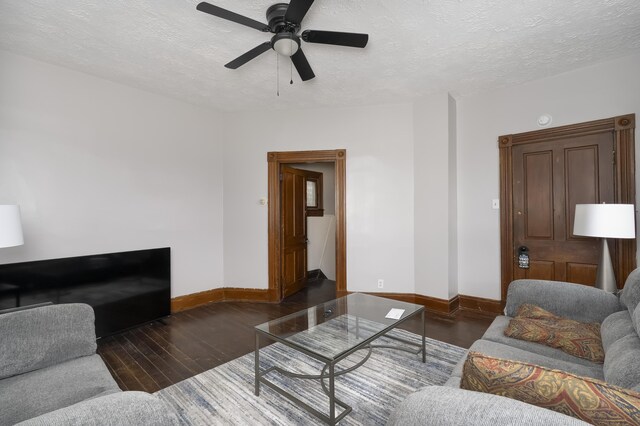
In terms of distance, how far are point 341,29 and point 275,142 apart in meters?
2.27

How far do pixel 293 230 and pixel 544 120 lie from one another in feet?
11.9

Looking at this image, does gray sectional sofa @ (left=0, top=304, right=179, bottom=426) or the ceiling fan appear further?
the ceiling fan

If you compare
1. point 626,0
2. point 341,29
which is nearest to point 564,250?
point 626,0

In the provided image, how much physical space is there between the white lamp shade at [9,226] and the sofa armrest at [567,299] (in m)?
3.74

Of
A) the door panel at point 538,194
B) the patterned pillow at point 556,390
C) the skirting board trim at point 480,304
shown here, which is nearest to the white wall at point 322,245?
the skirting board trim at point 480,304

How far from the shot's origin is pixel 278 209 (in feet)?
15.1

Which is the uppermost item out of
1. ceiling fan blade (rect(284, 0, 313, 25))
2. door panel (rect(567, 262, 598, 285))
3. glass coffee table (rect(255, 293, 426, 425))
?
ceiling fan blade (rect(284, 0, 313, 25))

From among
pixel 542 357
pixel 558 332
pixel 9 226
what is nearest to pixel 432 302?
pixel 558 332

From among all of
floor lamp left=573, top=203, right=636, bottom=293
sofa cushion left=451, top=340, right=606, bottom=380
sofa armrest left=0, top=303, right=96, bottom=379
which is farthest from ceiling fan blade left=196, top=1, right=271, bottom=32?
floor lamp left=573, top=203, right=636, bottom=293

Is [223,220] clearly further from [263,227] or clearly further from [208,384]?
[208,384]

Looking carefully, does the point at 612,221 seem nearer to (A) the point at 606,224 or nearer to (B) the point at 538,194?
(A) the point at 606,224

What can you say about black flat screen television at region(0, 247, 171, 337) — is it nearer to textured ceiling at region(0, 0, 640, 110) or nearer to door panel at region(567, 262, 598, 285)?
textured ceiling at region(0, 0, 640, 110)

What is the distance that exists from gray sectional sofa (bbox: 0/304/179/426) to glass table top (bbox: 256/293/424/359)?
88 centimetres

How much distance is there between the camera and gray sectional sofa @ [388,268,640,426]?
0.84 metres
